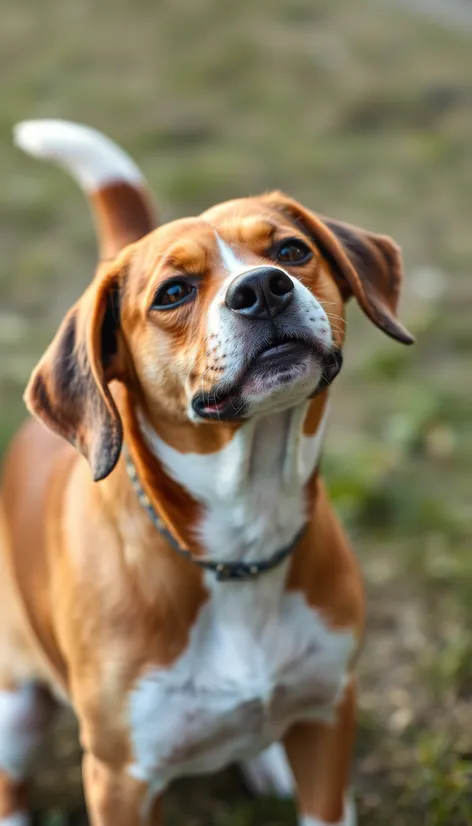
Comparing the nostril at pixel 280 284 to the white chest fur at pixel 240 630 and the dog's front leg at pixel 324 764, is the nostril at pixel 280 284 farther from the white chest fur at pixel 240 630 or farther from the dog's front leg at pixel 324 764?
the dog's front leg at pixel 324 764

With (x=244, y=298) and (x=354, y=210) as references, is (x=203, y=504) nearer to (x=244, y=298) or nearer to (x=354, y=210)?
(x=244, y=298)

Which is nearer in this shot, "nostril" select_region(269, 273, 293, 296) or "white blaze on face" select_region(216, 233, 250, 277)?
"nostril" select_region(269, 273, 293, 296)

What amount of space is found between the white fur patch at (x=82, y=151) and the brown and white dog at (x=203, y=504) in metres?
0.48

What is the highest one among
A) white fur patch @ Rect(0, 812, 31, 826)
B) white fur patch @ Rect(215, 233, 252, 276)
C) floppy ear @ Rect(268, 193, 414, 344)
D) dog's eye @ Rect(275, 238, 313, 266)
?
white fur patch @ Rect(215, 233, 252, 276)

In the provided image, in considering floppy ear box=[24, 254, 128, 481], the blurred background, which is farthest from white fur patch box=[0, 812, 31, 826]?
floppy ear box=[24, 254, 128, 481]

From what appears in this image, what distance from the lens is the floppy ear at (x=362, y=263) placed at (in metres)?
2.29

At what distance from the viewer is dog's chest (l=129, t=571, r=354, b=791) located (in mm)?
2275

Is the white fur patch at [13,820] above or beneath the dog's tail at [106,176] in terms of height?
beneath

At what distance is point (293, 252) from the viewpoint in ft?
Result: 7.18

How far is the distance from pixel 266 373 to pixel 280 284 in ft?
0.53

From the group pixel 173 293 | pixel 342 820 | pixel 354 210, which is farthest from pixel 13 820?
pixel 354 210

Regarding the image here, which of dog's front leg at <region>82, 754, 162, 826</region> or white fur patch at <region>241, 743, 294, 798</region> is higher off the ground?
dog's front leg at <region>82, 754, 162, 826</region>

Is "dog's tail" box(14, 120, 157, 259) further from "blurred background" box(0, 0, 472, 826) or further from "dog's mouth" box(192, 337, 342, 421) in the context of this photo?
"blurred background" box(0, 0, 472, 826)

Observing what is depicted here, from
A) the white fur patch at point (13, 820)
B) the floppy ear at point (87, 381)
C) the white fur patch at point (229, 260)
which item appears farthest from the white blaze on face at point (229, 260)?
the white fur patch at point (13, 820)
